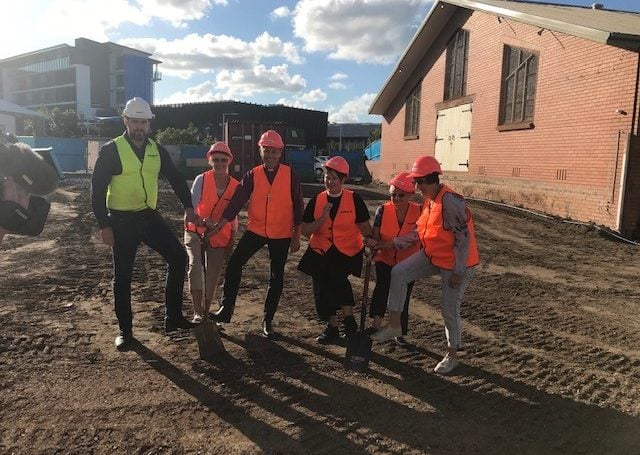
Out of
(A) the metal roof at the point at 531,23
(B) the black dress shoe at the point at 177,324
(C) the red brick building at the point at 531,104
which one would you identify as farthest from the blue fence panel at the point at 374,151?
(B) the black dress shoe at the point at 177,324

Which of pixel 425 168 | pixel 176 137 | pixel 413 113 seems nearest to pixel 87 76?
pixel 176 137

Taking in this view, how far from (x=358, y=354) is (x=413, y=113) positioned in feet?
58.1

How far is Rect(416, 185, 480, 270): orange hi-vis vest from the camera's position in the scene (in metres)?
3.79

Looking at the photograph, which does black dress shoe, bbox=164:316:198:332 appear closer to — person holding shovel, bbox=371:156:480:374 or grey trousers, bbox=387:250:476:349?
person holding shovel, bbox=371:156:480:374

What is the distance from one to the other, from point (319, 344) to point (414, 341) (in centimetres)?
92

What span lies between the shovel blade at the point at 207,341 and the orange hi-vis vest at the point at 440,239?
194 cm

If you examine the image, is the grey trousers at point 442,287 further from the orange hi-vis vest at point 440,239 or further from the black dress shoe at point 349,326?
the black dress shoe at point 349,326

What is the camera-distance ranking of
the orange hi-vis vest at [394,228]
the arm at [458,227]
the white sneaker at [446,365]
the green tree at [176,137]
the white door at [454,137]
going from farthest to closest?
the green tree at [176,137] < the white door at [454,137] < the orange hi-vis vest at [394,228] < the white sneaker at [446,365] < the arm at [458,227]

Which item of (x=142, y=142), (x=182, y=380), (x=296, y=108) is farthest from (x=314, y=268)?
(x=296, y=108)

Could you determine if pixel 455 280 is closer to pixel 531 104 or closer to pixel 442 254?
pixel 442 254

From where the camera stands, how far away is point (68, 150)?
28.6 metres

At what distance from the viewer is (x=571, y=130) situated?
11320 mm

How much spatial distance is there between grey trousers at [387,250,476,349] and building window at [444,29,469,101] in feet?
45.8

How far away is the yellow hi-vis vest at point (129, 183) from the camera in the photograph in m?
4.20
